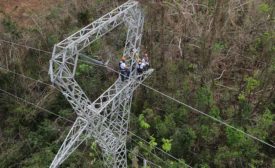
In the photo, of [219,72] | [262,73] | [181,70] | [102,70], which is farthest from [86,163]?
[262,73]

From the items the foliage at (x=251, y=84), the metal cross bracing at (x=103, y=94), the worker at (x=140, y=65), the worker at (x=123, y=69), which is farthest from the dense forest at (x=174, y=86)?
the worker at (x=123, y=69)

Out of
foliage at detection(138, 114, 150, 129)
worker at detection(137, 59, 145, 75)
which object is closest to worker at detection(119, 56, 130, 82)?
worker at detection(137, 59, 145, 75)

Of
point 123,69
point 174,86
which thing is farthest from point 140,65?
point 174,86

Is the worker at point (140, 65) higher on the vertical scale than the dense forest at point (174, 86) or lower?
higher

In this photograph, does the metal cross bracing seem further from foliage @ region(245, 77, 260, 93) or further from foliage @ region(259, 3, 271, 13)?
foliage @ region(259, 3, 271, 13)

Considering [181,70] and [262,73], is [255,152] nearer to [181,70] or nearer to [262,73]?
[262,73]

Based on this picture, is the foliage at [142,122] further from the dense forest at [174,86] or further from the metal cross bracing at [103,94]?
the metal cross bracing at [103,94]
